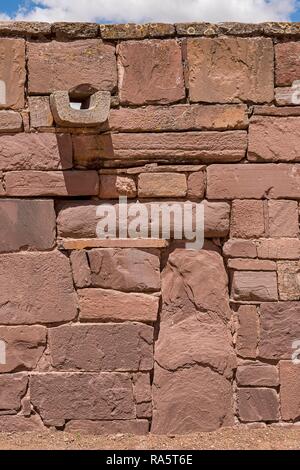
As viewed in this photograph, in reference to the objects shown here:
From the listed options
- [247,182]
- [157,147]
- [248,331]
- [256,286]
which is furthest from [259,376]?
[157,147]

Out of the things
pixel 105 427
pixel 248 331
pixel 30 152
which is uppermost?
pixel 30 152

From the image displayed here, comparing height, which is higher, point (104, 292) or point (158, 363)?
point (104, 292)

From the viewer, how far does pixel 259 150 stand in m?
4.93

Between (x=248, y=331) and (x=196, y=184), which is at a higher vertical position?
→ (x=196, y=184)

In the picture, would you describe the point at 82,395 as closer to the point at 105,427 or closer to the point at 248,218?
the point at 105,427

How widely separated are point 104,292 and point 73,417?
97 cm

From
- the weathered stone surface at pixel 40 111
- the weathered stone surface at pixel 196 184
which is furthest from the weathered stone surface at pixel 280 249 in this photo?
the weathered stone surface at pixel 40 111

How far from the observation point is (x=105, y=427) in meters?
4.86

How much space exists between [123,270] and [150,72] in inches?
60.2

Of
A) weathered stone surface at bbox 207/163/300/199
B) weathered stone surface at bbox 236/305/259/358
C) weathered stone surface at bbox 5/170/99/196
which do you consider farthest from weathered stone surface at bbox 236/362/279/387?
weathered stone surface at bbox 5/170/99/196

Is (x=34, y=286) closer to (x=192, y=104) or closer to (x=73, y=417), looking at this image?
(x=73, y=417)

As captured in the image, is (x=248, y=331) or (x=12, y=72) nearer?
(x=12, y=72)

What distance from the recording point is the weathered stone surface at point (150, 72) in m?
4.89

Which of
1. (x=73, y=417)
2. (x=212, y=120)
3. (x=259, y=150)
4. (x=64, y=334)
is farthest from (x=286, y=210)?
(x=73, y=417)
